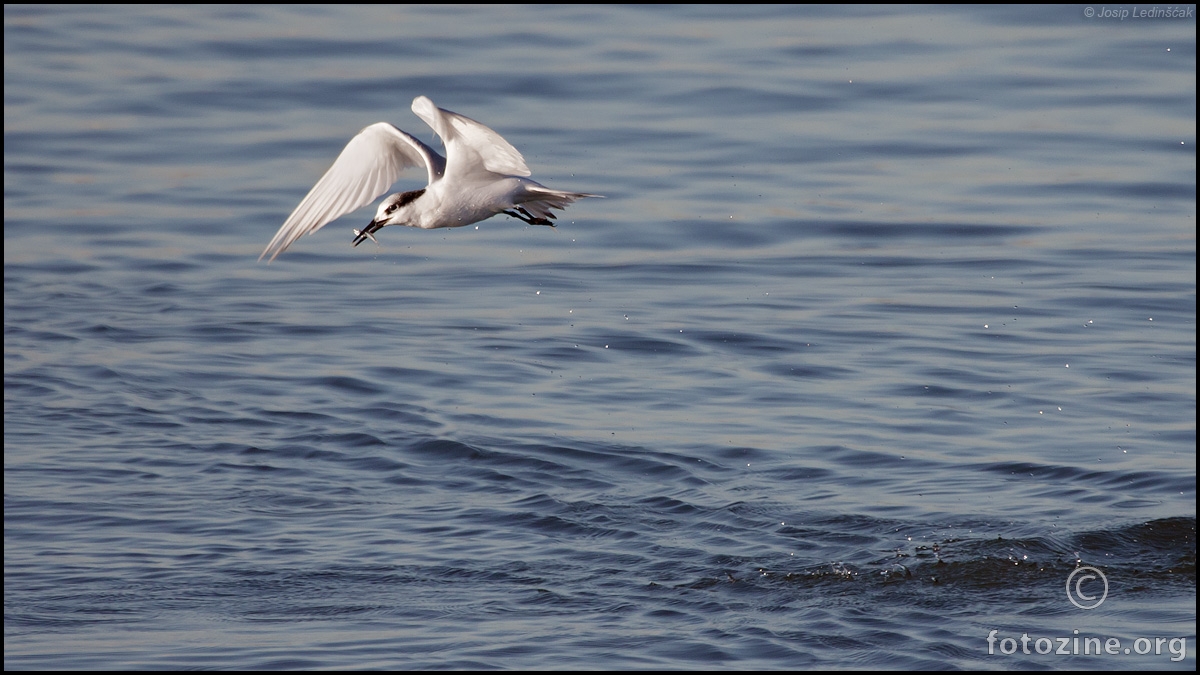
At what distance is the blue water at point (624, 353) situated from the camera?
653 cm

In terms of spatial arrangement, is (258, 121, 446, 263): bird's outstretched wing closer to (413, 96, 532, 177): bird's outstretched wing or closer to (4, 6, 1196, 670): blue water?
(413, 96, 532, 177): bird's outstretched wing

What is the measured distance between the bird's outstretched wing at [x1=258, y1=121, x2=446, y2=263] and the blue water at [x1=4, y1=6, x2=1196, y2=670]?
4.99 feet

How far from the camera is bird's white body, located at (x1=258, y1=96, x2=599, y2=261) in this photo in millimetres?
6832

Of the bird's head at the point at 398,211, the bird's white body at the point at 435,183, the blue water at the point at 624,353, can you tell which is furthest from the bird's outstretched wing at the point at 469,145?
the blue water at the point at 624,353

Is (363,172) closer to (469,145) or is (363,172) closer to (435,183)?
(435,183)

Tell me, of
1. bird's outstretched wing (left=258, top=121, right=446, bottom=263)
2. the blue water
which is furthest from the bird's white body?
the blue water

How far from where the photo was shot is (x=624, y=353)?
10.3m

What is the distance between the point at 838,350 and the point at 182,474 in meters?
4.08

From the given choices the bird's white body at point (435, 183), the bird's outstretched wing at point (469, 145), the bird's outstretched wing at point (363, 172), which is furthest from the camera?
the bird's outstretched wing at point (363, 172)

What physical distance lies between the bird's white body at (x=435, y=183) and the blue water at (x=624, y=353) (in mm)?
1472

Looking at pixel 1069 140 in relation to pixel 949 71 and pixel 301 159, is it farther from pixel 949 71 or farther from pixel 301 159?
pixel 301 159

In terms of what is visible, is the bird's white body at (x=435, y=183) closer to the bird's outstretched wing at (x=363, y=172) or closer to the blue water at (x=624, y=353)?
the bird's outstretched wing at (x=363, y=172)

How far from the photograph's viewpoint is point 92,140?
15.7 m

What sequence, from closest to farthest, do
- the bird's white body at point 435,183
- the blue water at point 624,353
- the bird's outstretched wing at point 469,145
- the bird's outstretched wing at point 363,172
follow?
the blue water at point 624,353, the bird's outstretched wing at point 469,145, the bird's white body at point 435,183, the bird's outstretched wing at point 363,172
